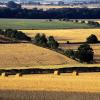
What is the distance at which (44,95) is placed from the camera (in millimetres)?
25109

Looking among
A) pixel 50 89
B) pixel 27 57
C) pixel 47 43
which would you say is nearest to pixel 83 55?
pixel 27 57

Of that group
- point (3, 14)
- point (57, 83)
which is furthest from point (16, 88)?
point (3, 14)

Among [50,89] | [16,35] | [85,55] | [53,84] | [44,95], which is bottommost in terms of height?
[16,35]

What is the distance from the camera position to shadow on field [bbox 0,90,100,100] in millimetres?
24234

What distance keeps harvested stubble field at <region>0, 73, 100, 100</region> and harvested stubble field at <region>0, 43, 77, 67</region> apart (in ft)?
48.3

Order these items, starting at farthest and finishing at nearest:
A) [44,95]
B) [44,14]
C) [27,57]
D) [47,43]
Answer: [44,14]
[47,43]
[27,57]
[44,95]

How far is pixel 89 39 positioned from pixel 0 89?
49524mm

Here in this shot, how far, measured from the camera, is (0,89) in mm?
27188

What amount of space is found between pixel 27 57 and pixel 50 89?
23.0 metres

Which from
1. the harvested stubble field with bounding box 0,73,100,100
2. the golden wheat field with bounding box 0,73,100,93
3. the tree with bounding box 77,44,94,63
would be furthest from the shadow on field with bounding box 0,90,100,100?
the tree with bounding box 77,44,94,63

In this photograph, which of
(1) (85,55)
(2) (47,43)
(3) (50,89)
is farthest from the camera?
(2) (47,43)

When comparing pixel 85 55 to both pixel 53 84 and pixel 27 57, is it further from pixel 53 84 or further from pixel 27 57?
pixel 53 84

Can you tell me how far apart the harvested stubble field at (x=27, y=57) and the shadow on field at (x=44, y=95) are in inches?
766

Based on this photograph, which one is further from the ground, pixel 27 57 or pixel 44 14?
pixel 27 57
